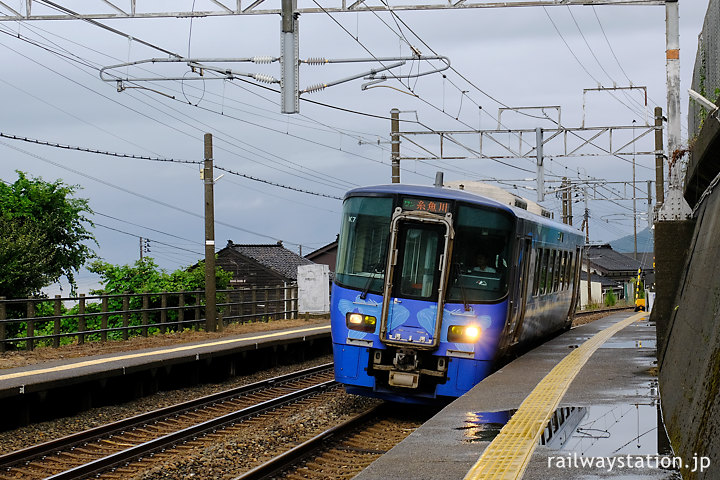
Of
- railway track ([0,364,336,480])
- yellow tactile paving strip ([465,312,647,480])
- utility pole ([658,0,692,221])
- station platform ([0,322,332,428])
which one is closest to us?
yellow tactile paving strip ([465,312,647,480])

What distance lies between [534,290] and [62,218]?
21.8 metres

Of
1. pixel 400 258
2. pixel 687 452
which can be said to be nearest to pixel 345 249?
pixel 400 258

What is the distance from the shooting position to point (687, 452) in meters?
5.96

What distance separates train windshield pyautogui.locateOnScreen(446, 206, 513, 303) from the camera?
11930 millimetres

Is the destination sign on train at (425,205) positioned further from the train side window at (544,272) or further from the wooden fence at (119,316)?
the wooden fence at (119,316)

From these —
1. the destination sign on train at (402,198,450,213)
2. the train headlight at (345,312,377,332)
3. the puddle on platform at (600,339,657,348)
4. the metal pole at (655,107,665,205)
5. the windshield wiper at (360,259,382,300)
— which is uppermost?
the metal pole at (655,107,665,205)

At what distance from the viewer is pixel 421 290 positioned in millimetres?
11891

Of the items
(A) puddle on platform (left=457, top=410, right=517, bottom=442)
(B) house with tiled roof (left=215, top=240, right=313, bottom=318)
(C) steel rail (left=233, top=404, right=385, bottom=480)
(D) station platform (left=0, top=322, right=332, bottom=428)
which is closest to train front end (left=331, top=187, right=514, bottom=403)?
(C) steel rail (left=233, top=404, right=385, bottom=480)

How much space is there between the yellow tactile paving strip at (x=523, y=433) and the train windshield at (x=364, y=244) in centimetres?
254

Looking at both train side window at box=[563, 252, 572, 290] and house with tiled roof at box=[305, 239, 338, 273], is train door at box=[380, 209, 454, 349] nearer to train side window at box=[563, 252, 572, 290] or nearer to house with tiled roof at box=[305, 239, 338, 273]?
train side window at box=[563, 252, 572, 290]

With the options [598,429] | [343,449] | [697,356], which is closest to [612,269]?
[343,449]

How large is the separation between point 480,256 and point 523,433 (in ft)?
15.3

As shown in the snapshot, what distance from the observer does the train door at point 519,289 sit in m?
12.5

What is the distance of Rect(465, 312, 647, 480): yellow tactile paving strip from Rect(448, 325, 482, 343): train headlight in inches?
39.3
